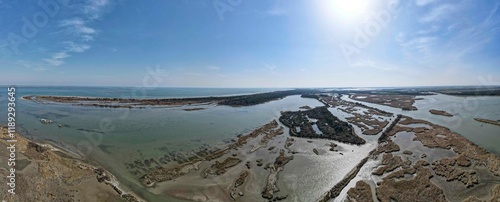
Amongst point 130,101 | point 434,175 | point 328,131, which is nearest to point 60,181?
point 434,175

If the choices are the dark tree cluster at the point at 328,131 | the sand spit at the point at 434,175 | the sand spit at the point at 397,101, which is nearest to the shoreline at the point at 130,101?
the dark tree cluster at the point at 328,131

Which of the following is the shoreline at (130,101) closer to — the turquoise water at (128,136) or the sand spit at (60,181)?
the turquoise water at (128,136)

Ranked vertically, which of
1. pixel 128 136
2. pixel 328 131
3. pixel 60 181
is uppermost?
pixel 328 131

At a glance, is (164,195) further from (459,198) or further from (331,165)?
(459,198)

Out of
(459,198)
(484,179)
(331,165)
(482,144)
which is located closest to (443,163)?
(484,179)

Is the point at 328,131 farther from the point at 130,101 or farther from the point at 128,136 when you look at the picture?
the point at 130,101

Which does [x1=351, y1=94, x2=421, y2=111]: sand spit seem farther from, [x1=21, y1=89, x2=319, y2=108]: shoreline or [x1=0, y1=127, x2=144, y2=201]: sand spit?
[x1=0, y1=127, x2=144, y2=201]: sand spit
